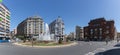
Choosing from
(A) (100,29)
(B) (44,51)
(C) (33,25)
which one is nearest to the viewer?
(B) (44,51)

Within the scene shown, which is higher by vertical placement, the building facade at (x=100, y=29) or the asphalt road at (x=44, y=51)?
the building facade at (x=100, y=29)

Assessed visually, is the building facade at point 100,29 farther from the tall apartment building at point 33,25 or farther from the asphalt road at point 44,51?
the asphalt road at point 44,51

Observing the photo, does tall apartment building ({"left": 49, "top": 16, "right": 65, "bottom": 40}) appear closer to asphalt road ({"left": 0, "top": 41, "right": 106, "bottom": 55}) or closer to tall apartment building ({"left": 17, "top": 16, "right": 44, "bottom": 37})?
tall apartment building ({"left": 17, "top": 16, "right": 44, "bottom": 37})

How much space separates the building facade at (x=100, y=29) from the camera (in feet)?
347

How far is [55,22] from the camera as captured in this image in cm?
11300

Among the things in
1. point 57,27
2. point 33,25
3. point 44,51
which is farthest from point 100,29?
point 44,51

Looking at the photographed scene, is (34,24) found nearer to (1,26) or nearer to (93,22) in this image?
(1,26)

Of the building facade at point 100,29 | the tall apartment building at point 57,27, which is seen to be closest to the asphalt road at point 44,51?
the building facade at point 100,29

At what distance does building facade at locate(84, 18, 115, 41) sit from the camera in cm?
10581

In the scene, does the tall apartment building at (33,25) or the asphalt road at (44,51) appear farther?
the tall apartment building at (33,25)

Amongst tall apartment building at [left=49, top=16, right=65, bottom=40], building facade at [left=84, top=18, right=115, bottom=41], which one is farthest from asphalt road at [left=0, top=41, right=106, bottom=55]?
tall apartment building at [left=49, top=16, right=65, bottom=40]

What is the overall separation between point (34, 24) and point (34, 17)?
29.4 feet

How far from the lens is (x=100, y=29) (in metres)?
110

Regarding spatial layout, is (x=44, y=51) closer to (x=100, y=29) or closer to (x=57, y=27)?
(x=100, y=29)
